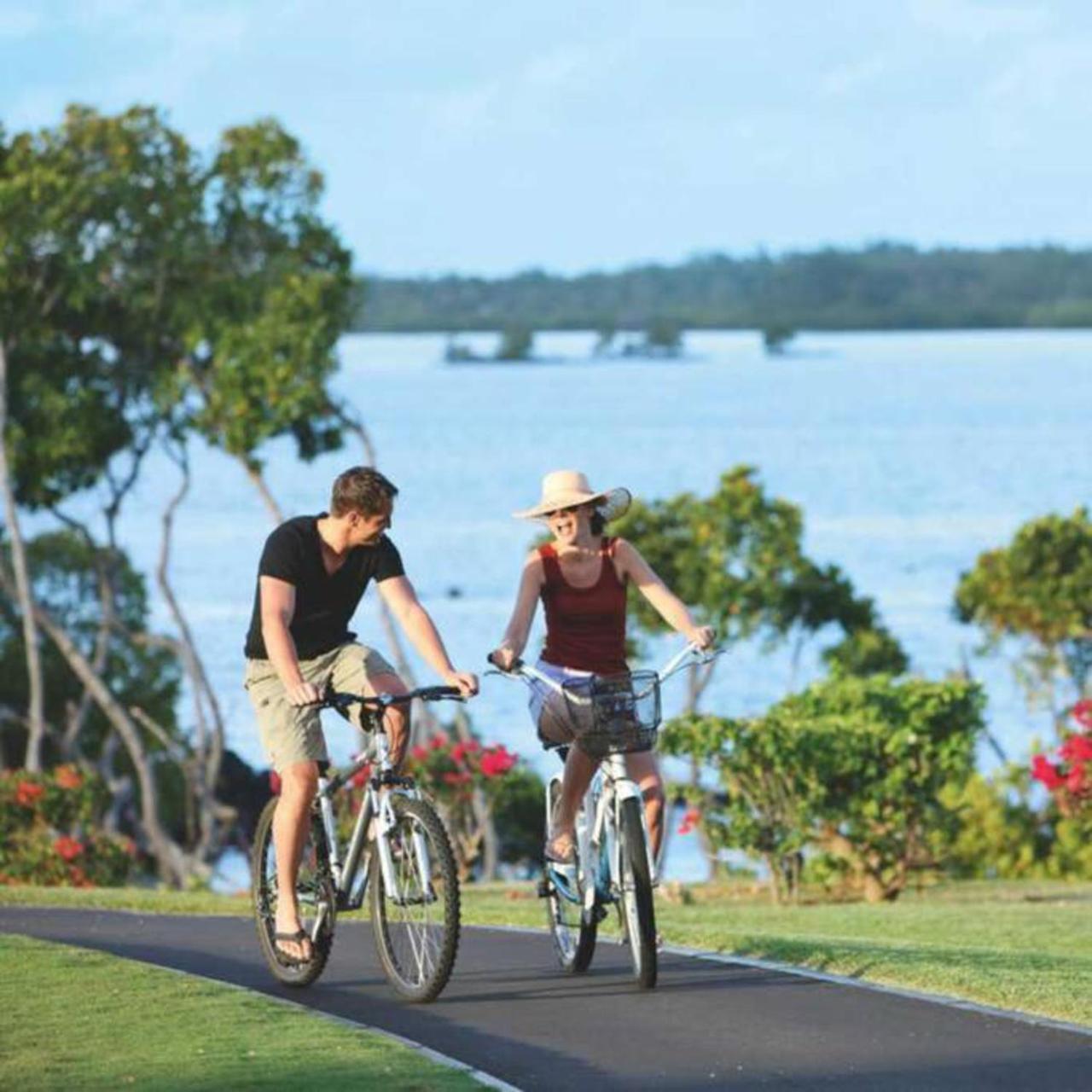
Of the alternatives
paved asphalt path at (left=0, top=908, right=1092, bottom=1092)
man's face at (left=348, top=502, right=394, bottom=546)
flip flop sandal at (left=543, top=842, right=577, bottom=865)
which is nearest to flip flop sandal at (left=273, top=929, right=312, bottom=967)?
paved asphalt path at (left=0, top=908, right=1092, bottom=1092)

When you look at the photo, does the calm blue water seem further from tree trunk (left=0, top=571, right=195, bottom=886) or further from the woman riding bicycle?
the woman riding bicycle

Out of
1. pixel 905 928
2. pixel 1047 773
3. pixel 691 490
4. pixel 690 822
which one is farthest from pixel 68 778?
pixel 691 490

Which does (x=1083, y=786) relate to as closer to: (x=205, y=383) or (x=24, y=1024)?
(x=24, y=1024)

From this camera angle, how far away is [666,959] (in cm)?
1094

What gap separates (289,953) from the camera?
10.3 meters

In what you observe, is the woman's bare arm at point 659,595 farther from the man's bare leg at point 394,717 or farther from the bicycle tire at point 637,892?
the man's bare leg at point 394,717

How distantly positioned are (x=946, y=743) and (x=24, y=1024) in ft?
32.3

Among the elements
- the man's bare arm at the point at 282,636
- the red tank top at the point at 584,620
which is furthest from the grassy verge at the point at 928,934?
the man's bare arm at the point at 282,636

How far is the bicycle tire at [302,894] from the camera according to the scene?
10258 millimetres

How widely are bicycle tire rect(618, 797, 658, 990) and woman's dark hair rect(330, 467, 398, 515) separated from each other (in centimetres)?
136

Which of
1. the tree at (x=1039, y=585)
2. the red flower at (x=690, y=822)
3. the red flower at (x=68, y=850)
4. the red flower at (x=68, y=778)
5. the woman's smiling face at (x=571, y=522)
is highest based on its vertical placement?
the tree at (x=1039, y=585)

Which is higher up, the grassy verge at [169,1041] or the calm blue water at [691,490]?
the calm blue water at [691,490]

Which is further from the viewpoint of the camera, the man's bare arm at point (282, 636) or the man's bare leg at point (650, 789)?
the man's bare leg at point (650, 789)

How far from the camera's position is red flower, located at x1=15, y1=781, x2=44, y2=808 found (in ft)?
68.4
